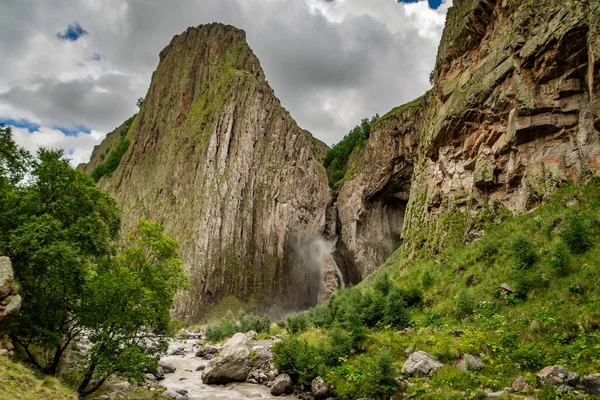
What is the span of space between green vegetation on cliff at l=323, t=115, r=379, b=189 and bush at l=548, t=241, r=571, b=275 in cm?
5444

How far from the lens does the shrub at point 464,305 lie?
17656 mm

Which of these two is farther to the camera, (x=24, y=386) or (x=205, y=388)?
(x=205, y=388)

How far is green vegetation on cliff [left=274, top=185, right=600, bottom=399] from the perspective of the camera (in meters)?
12.2

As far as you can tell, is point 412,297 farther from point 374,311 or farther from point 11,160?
point 11,160

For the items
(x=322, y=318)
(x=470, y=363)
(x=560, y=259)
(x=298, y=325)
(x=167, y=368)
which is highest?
(x=560, y=259)

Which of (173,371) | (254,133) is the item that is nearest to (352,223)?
(254,133)

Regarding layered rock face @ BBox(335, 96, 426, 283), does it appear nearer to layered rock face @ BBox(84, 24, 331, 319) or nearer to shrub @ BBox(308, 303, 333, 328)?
layered rock face @ BBox(84, 24, 331, 319)

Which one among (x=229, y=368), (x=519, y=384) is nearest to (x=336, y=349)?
(x=229, y=368)

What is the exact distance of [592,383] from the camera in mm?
9703

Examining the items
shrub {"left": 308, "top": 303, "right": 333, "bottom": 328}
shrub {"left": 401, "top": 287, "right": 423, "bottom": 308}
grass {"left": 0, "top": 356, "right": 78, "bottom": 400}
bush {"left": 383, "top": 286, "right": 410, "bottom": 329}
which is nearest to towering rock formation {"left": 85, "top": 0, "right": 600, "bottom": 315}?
shrub {"left": 401, "top": 287, "right": 423, "bottom": 308}

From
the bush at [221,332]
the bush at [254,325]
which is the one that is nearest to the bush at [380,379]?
the bush at [254,325]

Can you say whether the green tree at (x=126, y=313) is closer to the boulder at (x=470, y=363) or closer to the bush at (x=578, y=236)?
the boulder at (x=470, y=363)

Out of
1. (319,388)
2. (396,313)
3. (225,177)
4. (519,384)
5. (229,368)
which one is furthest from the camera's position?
(225,177)

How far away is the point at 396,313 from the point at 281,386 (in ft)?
24.5
